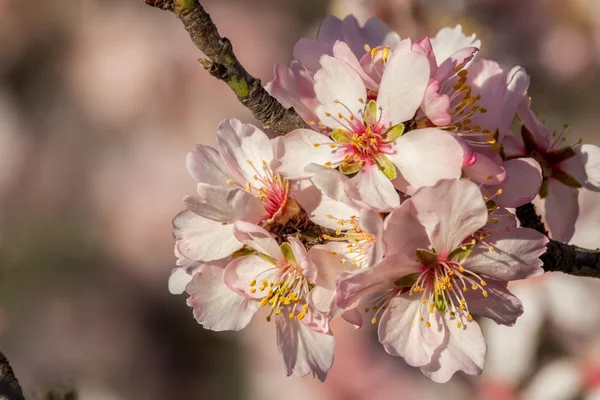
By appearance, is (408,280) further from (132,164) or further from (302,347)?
(132,164)

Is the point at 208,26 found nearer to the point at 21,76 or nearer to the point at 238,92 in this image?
the point at 238,92

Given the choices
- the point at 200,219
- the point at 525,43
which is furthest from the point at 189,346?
the point at 200,219

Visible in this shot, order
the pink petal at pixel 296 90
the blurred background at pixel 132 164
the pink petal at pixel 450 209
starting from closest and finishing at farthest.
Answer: the pink petal at pixel 450 209 < the pink petal at pixel 296 90 < the blurred background at pixel 132 164

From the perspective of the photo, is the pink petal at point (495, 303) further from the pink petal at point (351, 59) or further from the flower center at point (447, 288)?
the pink petal at point (351, 59)

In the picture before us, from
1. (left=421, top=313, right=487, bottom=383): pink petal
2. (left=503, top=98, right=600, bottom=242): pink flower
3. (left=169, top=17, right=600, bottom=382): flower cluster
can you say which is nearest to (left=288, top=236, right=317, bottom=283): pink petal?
(left=169, top=17, right=600, bottom=382): flower cluster

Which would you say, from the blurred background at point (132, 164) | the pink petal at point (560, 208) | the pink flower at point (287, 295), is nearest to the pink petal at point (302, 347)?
the pink flower at point (287, 295)

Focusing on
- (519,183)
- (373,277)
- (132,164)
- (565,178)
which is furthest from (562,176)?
(132,164)

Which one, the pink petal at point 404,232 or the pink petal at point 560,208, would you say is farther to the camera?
the pink petal at point 560,208
